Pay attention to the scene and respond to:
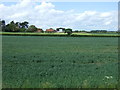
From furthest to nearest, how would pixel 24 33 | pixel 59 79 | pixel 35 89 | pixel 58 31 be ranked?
pixel 58 31
pixel 24 33
pixel 59 79
pixel 35 89

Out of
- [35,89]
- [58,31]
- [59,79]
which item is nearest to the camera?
[35,89]

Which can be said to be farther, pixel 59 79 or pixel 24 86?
pixel 59 79

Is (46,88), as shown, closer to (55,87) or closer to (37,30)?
(55,87)

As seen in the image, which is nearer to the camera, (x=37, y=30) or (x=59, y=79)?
(x=59, y=79)

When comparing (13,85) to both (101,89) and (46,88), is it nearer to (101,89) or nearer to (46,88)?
(46,88)

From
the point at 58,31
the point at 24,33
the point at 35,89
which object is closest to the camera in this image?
the point at 35,89

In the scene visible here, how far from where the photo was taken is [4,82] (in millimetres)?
8695

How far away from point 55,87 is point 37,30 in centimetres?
8451

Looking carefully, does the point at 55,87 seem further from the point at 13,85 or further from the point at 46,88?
the point at 13,85

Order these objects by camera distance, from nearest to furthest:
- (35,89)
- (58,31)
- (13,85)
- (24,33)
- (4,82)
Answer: (35,89) < (13,85) < (4,82) < (24,33) < (58,31)

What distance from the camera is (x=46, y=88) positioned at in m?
7.64

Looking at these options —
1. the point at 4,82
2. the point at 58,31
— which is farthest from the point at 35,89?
the point at 58,31

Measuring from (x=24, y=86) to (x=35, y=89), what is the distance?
51cm

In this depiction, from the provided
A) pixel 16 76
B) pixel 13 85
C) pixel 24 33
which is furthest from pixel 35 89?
pixel 24 33
